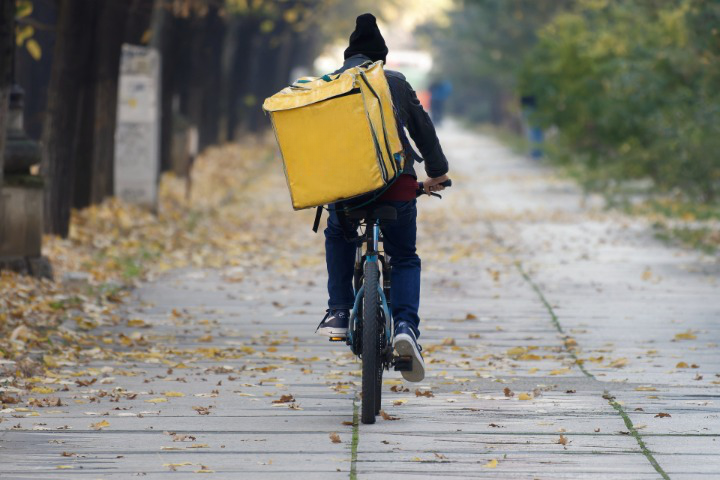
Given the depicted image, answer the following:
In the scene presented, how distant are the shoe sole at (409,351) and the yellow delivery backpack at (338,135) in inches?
29.8

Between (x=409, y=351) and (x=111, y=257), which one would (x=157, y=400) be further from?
(x=111, y=257)

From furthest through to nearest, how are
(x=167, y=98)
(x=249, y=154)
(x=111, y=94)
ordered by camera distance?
1. (x=249, y=154)
2. (x=167, y=98)
3. (x=111, y=94)

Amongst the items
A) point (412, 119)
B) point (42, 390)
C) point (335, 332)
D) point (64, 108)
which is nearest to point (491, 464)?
point (335, 332)

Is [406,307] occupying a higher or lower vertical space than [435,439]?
higher

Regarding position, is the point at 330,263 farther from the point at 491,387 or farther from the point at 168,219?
the point at 168,219

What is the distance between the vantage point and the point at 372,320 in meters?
7.50

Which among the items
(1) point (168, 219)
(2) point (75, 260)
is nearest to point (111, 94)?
(1) point (168, 219)

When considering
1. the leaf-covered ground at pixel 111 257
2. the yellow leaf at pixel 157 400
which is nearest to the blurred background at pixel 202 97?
the leaf-covered ground at pixel 111 257

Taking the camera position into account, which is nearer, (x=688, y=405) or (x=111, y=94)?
(x=688, y=405)

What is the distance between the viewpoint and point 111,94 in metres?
20.6

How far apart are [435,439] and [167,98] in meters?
20.5

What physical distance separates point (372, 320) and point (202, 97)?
2955cm

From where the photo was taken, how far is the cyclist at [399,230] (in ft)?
25.4

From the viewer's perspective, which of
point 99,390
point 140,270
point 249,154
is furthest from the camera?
point 249,154
